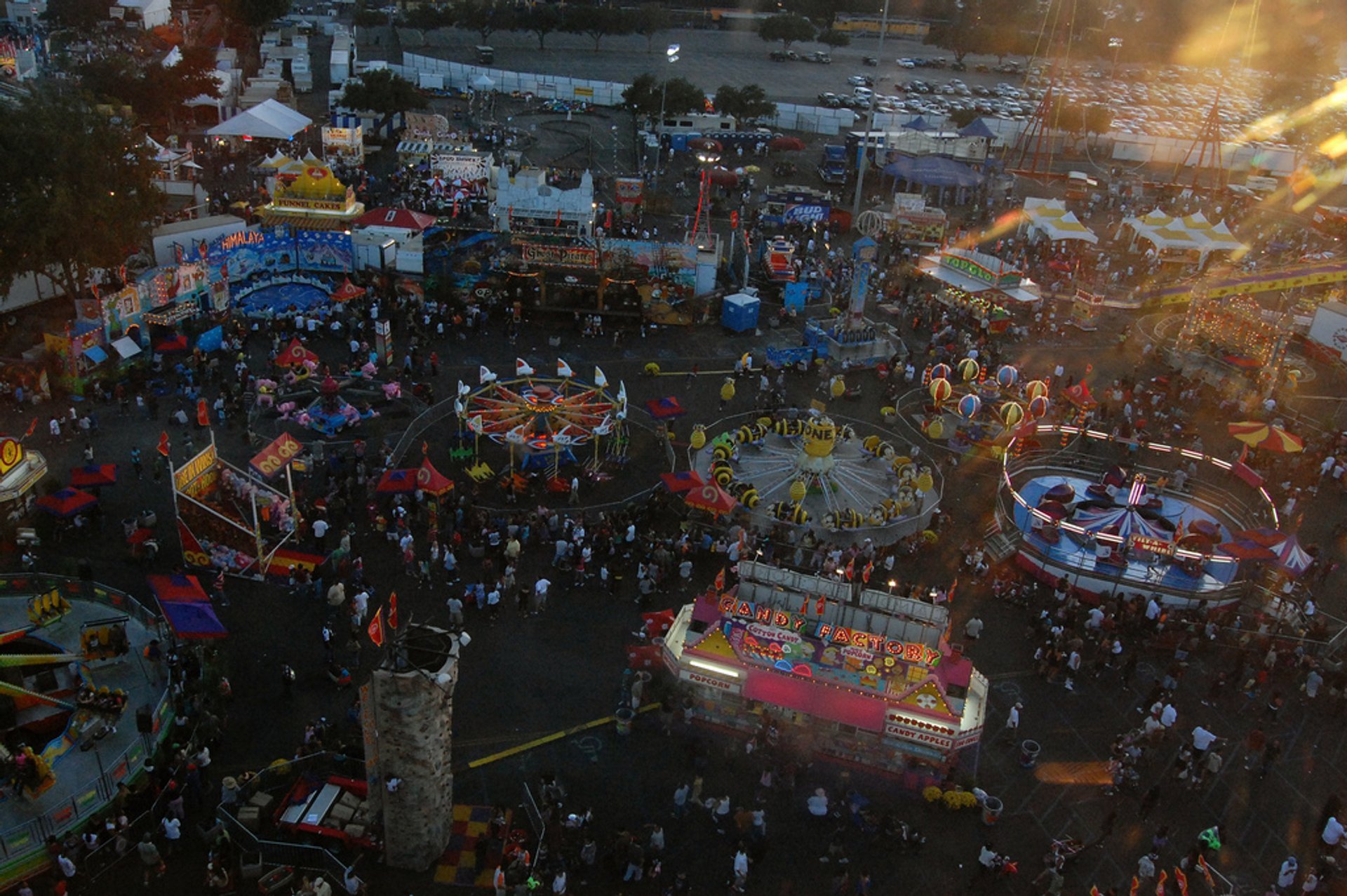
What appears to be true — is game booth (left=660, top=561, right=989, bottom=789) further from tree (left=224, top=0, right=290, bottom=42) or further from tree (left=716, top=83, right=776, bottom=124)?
tree (left=224, top=0, right=290, bottom=42)

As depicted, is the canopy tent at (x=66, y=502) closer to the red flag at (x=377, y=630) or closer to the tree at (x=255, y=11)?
the red flag at (x=377, y=630)

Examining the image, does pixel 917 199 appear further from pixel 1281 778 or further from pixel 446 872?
pixel 446 872

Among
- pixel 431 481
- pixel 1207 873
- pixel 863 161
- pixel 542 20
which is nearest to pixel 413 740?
pixel 431 481

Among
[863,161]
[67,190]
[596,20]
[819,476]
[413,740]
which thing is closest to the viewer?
[413,740]

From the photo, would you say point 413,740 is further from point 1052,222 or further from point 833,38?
point 833,38

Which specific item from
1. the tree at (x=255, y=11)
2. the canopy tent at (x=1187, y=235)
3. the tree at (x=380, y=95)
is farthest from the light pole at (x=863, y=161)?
the tree at (x=255, y=11)

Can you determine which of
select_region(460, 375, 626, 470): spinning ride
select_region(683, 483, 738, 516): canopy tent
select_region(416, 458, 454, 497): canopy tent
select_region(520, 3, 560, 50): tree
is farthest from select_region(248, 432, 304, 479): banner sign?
select_region(520, 3, 560, 50): tree

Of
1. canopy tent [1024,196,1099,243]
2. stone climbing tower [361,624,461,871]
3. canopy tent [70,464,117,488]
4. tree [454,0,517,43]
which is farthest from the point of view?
tree [454,0,517,43]
